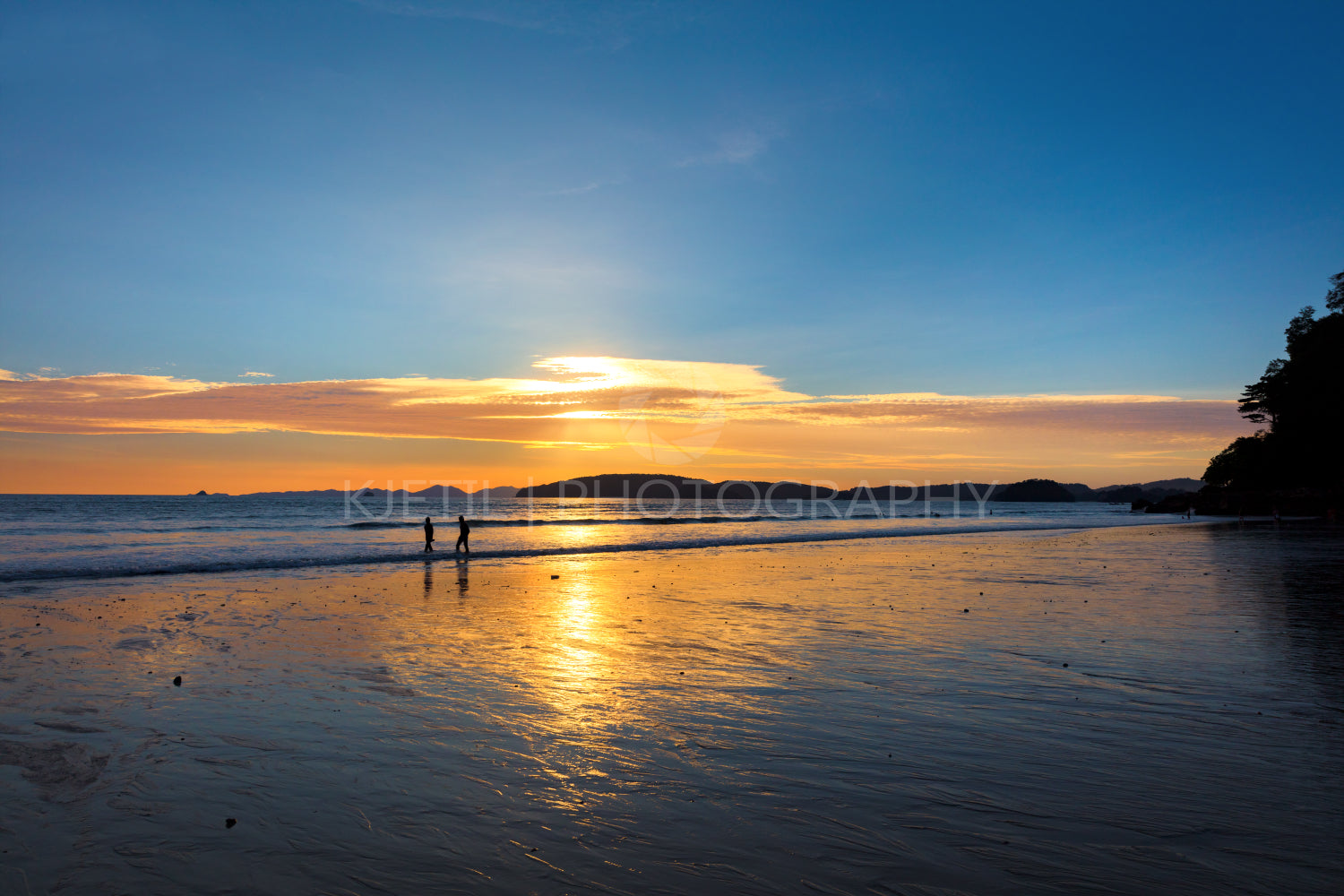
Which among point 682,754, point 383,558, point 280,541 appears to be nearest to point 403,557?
point 383,558

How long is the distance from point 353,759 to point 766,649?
7388 mm

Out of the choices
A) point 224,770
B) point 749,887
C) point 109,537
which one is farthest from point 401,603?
point 109,537

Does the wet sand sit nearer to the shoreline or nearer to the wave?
the shoreline

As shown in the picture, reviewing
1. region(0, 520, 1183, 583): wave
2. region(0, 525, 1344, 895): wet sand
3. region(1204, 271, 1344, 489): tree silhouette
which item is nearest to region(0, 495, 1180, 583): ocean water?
region(0, 520, 1183, 583): wave

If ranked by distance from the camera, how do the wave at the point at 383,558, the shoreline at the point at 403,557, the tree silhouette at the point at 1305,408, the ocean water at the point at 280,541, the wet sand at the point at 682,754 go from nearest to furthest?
the wet sand at the point at 682,754, the shoreline at the point at 403,557, the wave at the point at 383,558, the ocean water at the point at 280,541, the tree silhouette at the point at 1305,408

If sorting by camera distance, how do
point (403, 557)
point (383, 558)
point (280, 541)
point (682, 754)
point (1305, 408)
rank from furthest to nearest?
1. point (1305, 408)
2. point (280, 541)
3. point (403, 557)
4. point (383, 558)
5. point (682, 754)

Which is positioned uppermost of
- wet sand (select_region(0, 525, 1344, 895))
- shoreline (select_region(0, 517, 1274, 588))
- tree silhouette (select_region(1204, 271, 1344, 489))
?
tree silhouette (select_region(1204, 271, 1344, 489))

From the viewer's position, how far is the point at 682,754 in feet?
24.2

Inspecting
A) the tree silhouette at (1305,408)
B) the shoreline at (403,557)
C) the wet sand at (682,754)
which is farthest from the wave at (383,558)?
the tree silhouette at (1305,408)

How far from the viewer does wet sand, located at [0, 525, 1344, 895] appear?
5.09 m

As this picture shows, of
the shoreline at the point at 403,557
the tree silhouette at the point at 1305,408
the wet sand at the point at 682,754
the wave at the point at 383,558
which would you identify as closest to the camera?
the wet sand at the point at 682,754

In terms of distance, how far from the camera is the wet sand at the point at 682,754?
509 cm

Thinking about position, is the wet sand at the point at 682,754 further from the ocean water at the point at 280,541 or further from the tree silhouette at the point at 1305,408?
the tree silhouette at the point at 1305,408

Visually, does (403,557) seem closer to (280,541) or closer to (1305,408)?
(280,541)
